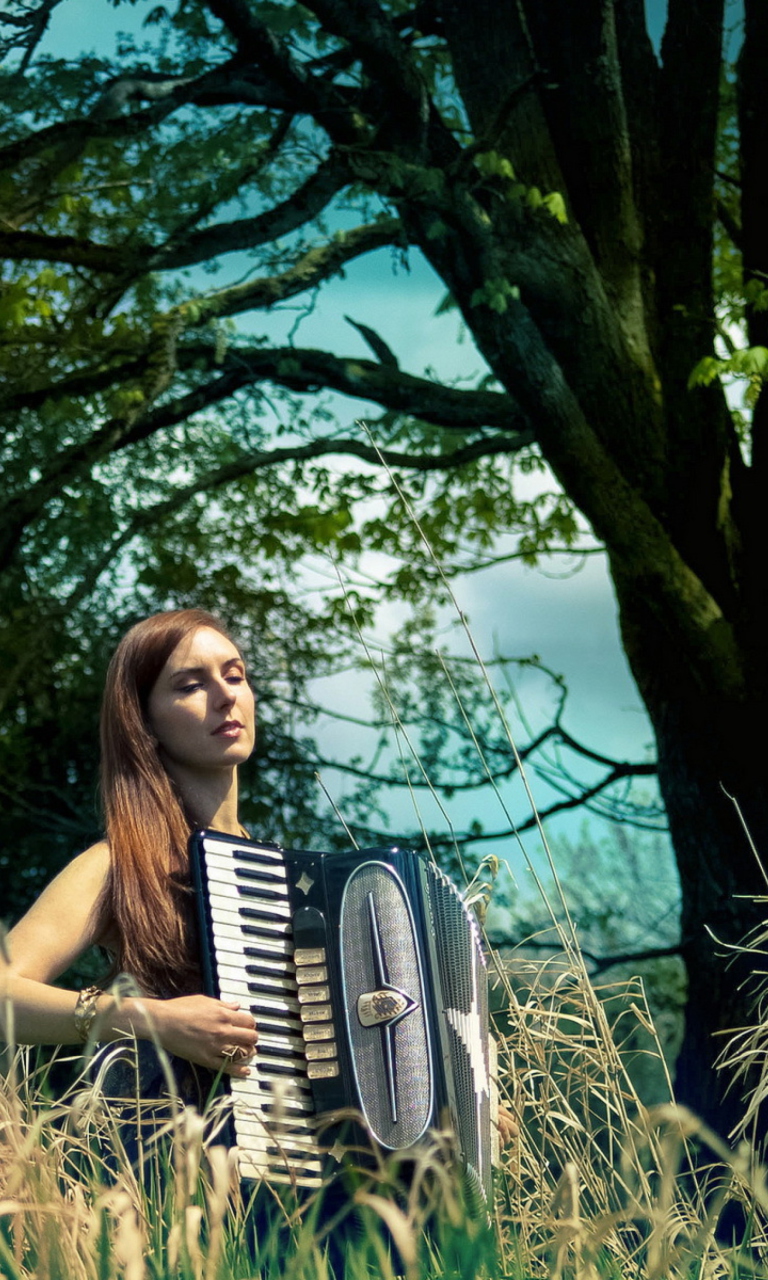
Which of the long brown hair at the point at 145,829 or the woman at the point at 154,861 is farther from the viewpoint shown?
the long brown hair at the point at 145,829

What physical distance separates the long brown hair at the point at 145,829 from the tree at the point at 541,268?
2691mm

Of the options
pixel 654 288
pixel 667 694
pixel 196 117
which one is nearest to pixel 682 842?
pixel 667 694

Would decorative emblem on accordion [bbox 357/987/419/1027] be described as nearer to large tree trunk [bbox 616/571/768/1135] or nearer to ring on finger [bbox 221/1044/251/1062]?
ring on finger [bbox 221/1044/251/1062]

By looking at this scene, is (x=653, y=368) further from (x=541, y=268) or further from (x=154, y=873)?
(x=154, y=873)

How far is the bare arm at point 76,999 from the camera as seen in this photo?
180 cm

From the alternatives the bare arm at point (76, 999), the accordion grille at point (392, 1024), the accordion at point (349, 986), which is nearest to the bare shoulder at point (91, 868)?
the bare arm at point (76, 999)

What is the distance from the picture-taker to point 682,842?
17.3 feet

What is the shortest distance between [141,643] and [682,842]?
3520 millimetres

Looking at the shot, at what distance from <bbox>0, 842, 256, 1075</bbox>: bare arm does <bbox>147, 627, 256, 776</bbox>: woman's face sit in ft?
0.74

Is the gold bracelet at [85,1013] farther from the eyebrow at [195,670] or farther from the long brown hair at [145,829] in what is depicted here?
the eyebrow at [195,670]

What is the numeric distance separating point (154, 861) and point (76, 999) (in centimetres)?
25

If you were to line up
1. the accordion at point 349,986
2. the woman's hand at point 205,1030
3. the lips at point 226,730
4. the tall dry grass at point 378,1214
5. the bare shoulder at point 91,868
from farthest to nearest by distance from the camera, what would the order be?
the lips at point 226,730 < the bare shoulder at point 91,868 < the accordion at point 349,986 < the woman's hand at point 205,1030 < the tall dry grass at point 378,1214

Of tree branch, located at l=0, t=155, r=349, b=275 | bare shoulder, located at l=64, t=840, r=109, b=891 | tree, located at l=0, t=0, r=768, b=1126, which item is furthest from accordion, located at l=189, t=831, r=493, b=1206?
tree branch, located at l=0, t=155, r=349, b=275

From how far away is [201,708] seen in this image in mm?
2199
